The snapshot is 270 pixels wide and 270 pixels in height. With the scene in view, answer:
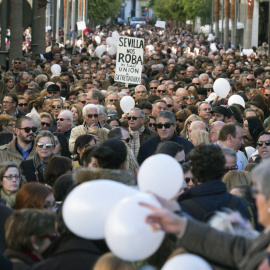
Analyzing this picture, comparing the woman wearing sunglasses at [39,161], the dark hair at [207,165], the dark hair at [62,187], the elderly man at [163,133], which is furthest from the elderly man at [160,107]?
the dark hair at [207,165]

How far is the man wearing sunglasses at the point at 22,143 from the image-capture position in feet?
30.6

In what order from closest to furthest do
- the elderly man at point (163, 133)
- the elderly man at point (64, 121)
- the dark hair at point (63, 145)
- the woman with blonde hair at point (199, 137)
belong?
1. the elderly man at point (163, 133)
2. the woman with blonde hair at point (199, 137)
3. the dark hair at point (63, 145)
4. the elderly man at point (64, 121)

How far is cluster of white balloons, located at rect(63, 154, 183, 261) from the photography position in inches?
146

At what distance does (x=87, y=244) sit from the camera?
452cm

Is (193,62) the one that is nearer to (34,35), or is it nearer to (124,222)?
(34,35)

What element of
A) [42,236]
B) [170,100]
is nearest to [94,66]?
[170,100]

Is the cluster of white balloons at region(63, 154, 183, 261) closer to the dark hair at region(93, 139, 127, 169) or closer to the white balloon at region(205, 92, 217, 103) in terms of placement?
the dark hair at region(93, 139, 127, 169)

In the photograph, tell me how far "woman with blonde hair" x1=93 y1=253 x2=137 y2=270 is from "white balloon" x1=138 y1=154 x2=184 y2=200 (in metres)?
0.65

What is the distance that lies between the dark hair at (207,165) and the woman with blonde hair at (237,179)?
1.14 m

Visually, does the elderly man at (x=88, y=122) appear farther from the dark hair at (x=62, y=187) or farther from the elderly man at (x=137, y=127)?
the dark hair at (x=62, y=187)

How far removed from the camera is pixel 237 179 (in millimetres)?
6746

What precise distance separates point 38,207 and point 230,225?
1.80m

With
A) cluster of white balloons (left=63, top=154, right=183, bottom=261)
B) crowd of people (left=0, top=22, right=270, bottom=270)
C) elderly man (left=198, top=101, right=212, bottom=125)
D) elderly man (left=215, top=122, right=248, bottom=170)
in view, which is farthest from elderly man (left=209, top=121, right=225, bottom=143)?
cluster of white balloons (left=63, top=154, right=183, bottom=261)

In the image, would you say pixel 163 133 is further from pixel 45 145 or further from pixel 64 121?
pixel 64 121
